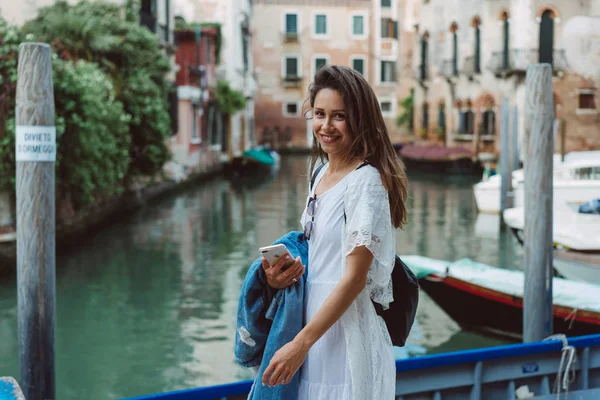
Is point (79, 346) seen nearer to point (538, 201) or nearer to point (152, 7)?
point (538, 201)

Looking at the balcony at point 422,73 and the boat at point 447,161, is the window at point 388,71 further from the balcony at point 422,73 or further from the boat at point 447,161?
the boat at point 447,161

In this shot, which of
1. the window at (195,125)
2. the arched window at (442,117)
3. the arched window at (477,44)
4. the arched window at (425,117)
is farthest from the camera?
the arched window at (425,117)

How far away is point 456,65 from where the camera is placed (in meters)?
29.2

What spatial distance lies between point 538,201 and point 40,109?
8.38 feet

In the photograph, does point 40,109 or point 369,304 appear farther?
point 40,109

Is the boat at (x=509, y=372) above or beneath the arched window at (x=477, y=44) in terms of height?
beneath

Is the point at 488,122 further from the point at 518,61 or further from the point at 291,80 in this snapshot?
the point at 291,80

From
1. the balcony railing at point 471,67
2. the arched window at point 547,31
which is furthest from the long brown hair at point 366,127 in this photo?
the balcony railing at point 471,67

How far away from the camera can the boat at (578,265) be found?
24.5ft

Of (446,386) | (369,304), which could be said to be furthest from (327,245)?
(446,386)

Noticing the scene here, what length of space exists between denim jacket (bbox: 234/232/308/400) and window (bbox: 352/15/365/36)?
38.1 meters

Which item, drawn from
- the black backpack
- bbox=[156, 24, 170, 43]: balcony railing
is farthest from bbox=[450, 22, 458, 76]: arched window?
the black backpack

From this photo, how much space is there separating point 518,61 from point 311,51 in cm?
1550

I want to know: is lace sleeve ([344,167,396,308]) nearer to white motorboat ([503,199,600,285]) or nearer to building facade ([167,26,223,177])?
white motorboat ([503,199,600,285])
